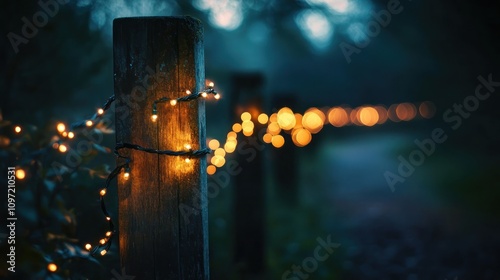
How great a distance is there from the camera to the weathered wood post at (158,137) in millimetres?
2121

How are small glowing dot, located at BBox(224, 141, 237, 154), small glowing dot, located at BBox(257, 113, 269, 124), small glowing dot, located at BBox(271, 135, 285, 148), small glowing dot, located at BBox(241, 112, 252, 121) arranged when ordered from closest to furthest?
small glowing dot, located at BBox(224, 141, 237, 154), small glowing dot, located at BBox(241, 112, 252, 121), small glowing dot, located at BBox(257, 113, 269, 124), small glowing dot, located at BBox(271, 135, 285, 148)

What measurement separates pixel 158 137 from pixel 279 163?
23.7ft

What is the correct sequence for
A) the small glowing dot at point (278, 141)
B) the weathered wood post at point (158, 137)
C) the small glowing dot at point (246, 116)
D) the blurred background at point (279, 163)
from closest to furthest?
the weathered wood post at point (158, 137)
the blurred background at point (279, 163)
the small glowing dot at point (246, 116)
the small glowing dot at point (278, 141)

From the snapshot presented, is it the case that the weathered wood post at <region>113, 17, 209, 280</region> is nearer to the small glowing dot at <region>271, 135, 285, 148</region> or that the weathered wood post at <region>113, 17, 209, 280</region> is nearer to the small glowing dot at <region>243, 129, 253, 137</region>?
the small glowing dot at <region>243, 129, 253, 137</region>

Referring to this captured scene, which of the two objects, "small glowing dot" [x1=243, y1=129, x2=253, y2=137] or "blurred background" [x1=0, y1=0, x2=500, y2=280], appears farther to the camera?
"small glowing dot" [x1=243, y1=129, x2=253, y2=137]

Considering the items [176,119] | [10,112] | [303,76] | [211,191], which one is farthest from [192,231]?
[303,76]

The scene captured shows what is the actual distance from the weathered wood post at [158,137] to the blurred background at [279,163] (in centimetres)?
102

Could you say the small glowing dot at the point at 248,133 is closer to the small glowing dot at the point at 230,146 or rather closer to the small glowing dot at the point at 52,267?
the small glowing dot at the point at 230,146

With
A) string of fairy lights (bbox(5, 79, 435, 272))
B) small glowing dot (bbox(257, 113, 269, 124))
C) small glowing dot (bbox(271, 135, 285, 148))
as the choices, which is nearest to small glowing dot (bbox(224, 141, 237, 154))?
string of fairy lights (bbox(5, 79, 435, 272))

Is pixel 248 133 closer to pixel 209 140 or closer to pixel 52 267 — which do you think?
pixel 209 140

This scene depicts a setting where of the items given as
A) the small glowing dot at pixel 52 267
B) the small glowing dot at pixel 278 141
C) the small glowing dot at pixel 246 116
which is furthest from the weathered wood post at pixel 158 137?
the small glowing dot at pixel 278 141

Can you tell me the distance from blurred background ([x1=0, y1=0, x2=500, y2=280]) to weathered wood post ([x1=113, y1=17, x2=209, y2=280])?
102 cm

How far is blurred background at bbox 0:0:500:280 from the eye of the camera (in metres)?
3.57

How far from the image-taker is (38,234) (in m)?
3.35
